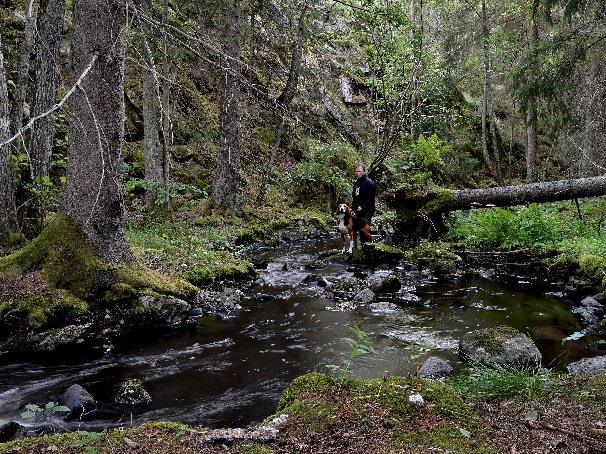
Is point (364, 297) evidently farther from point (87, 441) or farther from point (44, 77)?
point (44, 77)

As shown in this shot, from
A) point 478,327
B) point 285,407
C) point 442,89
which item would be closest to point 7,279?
point 285,407

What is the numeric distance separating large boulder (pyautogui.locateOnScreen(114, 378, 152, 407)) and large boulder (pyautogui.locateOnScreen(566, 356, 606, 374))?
4.28m

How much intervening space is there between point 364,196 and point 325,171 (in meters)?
8.10

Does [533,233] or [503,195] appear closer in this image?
[533,233]

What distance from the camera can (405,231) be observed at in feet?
45.3

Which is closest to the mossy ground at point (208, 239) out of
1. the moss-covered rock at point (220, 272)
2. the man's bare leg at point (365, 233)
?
the moss-covered rock at point (220, 272)

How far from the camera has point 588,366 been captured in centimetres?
525

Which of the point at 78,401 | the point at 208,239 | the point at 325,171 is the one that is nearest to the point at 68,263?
the point at 78,401

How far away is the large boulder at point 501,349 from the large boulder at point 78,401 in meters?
3.90

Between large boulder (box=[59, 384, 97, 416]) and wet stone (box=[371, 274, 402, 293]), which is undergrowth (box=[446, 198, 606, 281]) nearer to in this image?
wet stone (box=[371, 274, 402, 293])

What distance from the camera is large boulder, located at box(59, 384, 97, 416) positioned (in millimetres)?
4648

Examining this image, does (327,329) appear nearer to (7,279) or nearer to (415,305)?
(415,305)

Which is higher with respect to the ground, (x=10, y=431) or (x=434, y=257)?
(x=10, y=431)

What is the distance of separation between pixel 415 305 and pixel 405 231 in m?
5.41
